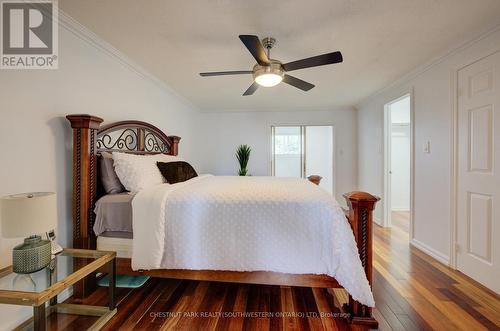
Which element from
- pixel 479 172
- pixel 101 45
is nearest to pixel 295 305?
pixel 479 172

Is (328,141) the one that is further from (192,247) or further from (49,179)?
(49,179)

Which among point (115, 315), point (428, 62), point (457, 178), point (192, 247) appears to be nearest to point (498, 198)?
point (457, 178)

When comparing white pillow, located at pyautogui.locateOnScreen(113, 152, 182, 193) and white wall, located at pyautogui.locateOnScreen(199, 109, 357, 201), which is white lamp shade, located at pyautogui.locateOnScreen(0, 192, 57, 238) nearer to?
white pillow, located at pyautogui.locateOnScreen(113, 152, 182, 193)

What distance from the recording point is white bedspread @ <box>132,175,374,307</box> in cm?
152

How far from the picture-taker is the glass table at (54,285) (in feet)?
3.52

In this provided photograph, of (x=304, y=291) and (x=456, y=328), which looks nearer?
(x=456, y=328)

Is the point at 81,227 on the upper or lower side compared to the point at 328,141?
lower

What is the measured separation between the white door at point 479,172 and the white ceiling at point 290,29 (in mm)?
441

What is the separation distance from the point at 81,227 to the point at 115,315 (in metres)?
0.71

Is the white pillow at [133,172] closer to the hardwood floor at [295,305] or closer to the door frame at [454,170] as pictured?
the hardwood floor at [295,305]

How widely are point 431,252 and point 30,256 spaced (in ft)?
12.0

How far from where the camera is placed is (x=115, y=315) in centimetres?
157

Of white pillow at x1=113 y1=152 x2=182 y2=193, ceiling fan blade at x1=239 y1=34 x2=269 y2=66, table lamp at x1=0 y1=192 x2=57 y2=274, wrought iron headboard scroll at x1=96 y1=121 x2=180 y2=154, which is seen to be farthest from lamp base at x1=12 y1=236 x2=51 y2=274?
ceiling fan blade at x1=239 y1=34 x2=269 y2=66

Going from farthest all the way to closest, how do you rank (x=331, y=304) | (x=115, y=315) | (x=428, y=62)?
(x=428, y=62) < (x=331, y=304) < (x=115, y=315)
